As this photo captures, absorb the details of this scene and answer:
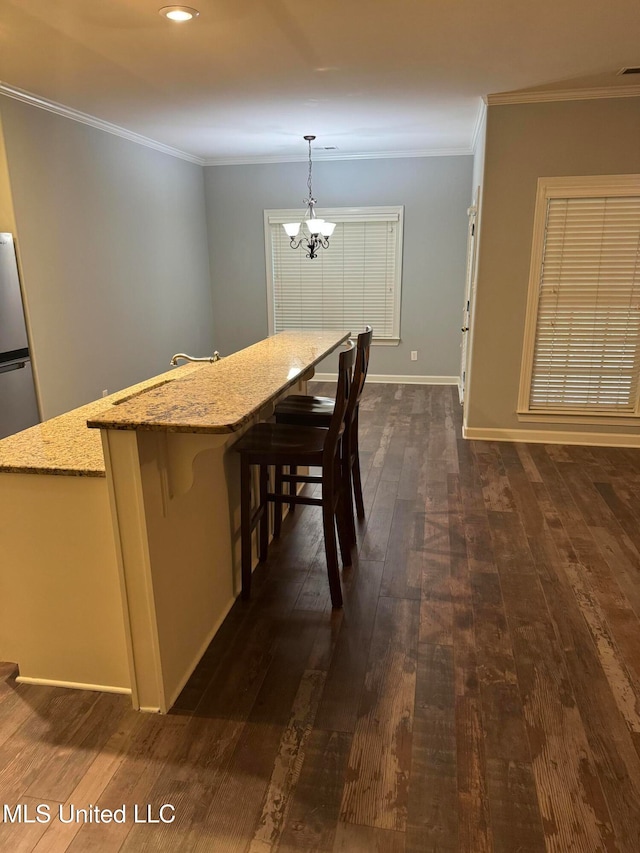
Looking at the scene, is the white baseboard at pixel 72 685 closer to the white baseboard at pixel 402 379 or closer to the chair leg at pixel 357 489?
the chair leg at pixel 357 489

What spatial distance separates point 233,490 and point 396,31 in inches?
96.3

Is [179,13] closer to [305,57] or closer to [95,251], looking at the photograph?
[305,57]

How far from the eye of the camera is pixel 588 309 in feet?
14.5

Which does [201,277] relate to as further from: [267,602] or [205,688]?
[205,688]

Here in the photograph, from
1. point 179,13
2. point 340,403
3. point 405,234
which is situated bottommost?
point 340,403

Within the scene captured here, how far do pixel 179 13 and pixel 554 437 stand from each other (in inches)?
152

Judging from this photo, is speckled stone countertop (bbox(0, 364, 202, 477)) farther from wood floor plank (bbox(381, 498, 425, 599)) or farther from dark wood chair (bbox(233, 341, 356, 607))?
wood floor plank (bbox(381, 498, 425, 599))

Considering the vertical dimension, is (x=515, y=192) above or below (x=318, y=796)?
above

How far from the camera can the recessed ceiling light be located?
2.58 m

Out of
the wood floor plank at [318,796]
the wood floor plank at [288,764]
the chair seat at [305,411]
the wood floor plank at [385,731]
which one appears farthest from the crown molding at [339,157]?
the wood floor plank at [318,796]

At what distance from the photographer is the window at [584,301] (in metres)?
4.20

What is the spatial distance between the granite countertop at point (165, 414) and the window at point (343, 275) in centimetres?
447

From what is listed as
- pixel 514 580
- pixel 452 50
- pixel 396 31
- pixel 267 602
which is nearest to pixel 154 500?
pixel 267 602

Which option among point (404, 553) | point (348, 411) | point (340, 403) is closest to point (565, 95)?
point (348, 411)
